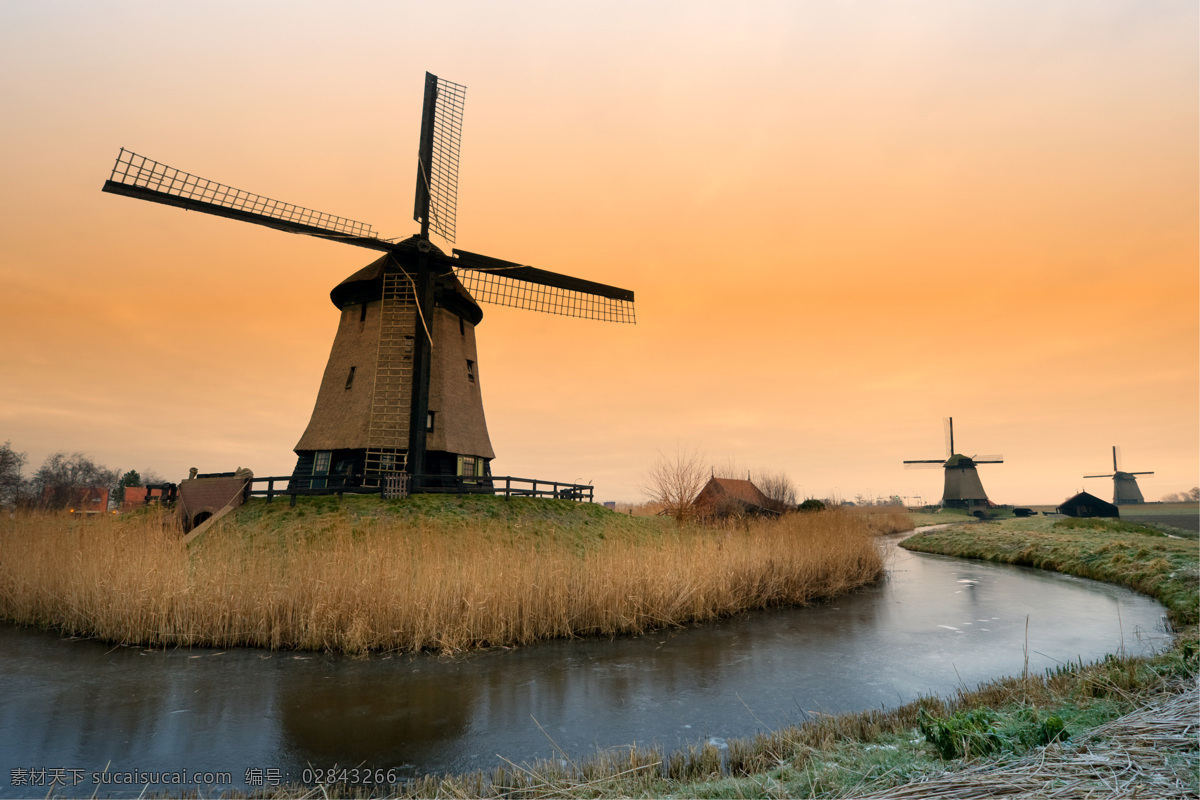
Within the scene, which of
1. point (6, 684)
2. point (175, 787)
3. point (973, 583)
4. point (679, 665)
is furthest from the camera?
point (973, 583)

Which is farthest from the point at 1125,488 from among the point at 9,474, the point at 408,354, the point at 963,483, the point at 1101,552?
the point at 9,474

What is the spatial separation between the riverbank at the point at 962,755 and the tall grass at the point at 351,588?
207 inches

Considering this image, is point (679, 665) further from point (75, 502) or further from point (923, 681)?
point (75, 502)

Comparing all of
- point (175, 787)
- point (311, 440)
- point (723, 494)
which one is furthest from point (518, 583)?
point (723, 494)

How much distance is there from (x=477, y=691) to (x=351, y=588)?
3.54 metres

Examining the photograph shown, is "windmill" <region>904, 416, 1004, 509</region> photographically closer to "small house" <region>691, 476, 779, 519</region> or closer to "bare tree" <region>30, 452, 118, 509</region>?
"small house" <region>691, 476, 779, 519</region>

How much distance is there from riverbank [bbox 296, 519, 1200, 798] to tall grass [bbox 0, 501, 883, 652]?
17.3 feet

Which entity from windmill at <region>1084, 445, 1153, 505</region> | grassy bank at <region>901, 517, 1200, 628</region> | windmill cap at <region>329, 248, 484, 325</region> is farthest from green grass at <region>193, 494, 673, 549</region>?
windmill at <region>1084, 445, 1153, 505</region>

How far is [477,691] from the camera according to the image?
7758mm

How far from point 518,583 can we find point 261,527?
835 centimetres

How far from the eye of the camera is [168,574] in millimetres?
10352

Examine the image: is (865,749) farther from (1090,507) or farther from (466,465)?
(1090,507)

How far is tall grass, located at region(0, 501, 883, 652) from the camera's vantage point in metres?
9.84

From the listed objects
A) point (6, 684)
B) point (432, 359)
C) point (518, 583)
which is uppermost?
point (432, 359)
